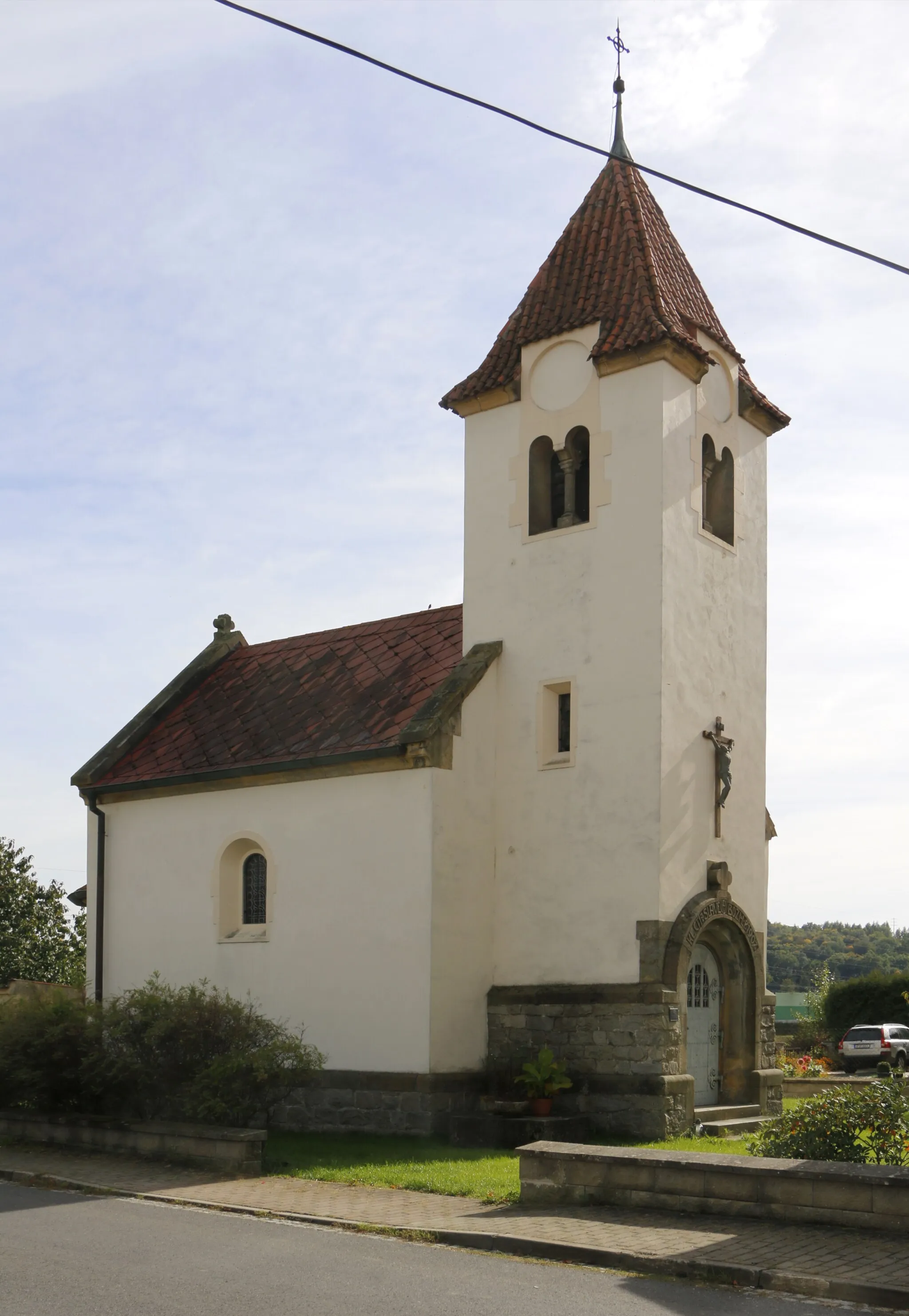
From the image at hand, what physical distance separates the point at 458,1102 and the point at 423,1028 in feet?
3.79

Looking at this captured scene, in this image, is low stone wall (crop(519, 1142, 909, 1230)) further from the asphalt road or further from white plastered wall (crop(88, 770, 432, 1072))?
white plastered wall (crop(88, 770, 432, 1072))

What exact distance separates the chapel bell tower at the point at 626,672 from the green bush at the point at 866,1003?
22557 mm

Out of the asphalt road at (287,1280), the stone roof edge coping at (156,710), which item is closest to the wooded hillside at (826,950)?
the stone roof edge coping at (156,710)

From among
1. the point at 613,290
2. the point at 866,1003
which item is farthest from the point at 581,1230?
the point at 866,1003

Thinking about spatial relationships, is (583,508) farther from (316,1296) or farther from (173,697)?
(316,1296)

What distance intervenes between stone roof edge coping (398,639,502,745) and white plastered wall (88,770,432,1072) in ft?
2.03

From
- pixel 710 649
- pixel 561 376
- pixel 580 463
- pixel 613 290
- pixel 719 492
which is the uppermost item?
pixel 613 290

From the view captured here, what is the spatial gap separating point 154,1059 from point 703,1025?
7.85 meters

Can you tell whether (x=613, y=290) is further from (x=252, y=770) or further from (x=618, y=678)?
(x=252, y=770)

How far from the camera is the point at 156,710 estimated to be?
2541 cm

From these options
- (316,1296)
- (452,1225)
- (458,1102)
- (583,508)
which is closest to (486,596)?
(583,508)

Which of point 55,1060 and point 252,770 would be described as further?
point 252,770

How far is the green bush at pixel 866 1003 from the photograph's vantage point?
41.1m

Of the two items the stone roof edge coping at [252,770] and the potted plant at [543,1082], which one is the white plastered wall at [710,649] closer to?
the potted plant at [543,1082]
